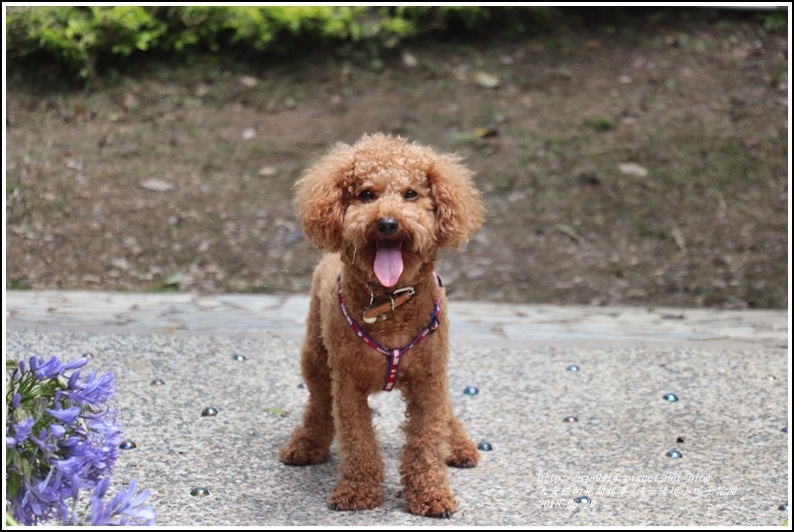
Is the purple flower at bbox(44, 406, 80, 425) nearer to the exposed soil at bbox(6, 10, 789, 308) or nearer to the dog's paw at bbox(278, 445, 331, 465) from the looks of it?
the dog's paw at bbox(278, 445, 331, 465)

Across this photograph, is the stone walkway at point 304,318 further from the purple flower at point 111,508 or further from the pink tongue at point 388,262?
the purple flower at point 111,508

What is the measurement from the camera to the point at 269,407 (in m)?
4.58

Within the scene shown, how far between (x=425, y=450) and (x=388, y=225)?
956 millimetres

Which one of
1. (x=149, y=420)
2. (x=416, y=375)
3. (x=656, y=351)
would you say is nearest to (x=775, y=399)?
(x=656, y=351)

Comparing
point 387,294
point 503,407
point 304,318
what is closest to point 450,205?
point 387,294

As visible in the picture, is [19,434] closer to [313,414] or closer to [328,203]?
[328,203]

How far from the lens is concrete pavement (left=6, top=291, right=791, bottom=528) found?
3572 millimetres

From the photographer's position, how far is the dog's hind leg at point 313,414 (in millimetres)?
3928

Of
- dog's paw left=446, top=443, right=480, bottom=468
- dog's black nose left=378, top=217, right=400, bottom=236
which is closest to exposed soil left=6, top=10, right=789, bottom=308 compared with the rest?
dog's paw left=446, top=443, right=480, bottom=468

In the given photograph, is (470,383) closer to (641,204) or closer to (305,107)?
(641,204)

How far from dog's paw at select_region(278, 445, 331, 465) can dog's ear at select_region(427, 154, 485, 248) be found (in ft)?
3.99

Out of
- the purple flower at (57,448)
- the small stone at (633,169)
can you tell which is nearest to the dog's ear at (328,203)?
the purple flower at (57,448)

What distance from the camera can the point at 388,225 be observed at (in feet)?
10.3

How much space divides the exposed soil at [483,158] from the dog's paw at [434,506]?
3.59 m
